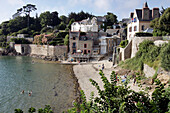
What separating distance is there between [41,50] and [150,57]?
129 ft

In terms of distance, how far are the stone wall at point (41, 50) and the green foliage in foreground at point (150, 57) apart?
2428cm

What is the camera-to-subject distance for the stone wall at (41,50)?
44.3 meters

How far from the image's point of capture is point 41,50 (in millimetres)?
51031

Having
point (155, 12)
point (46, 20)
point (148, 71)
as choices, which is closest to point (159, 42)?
point (148, 71)

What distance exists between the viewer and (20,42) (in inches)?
2375

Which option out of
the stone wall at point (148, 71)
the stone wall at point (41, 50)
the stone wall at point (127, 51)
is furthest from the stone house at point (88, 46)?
the stone wall at point (148, 71)

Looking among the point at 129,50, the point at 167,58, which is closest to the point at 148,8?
the point at 129,50

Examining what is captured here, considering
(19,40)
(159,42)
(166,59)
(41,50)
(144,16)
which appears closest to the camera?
(166,59)

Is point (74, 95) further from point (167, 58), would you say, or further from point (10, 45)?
point (10, 45)

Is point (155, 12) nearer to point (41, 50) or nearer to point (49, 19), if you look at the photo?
point (41, 50)

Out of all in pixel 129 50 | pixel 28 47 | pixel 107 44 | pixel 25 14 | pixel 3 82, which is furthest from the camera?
pixel 25 14

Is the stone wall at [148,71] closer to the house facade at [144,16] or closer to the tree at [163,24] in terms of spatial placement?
the tree at [163,24]

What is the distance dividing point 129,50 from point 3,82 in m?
21.3

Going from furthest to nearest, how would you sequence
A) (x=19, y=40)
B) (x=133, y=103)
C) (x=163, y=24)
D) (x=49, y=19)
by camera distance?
(x=49, y=19) → (x=19, y=40) → (x=163, y=24) → (x=133, y=103)
